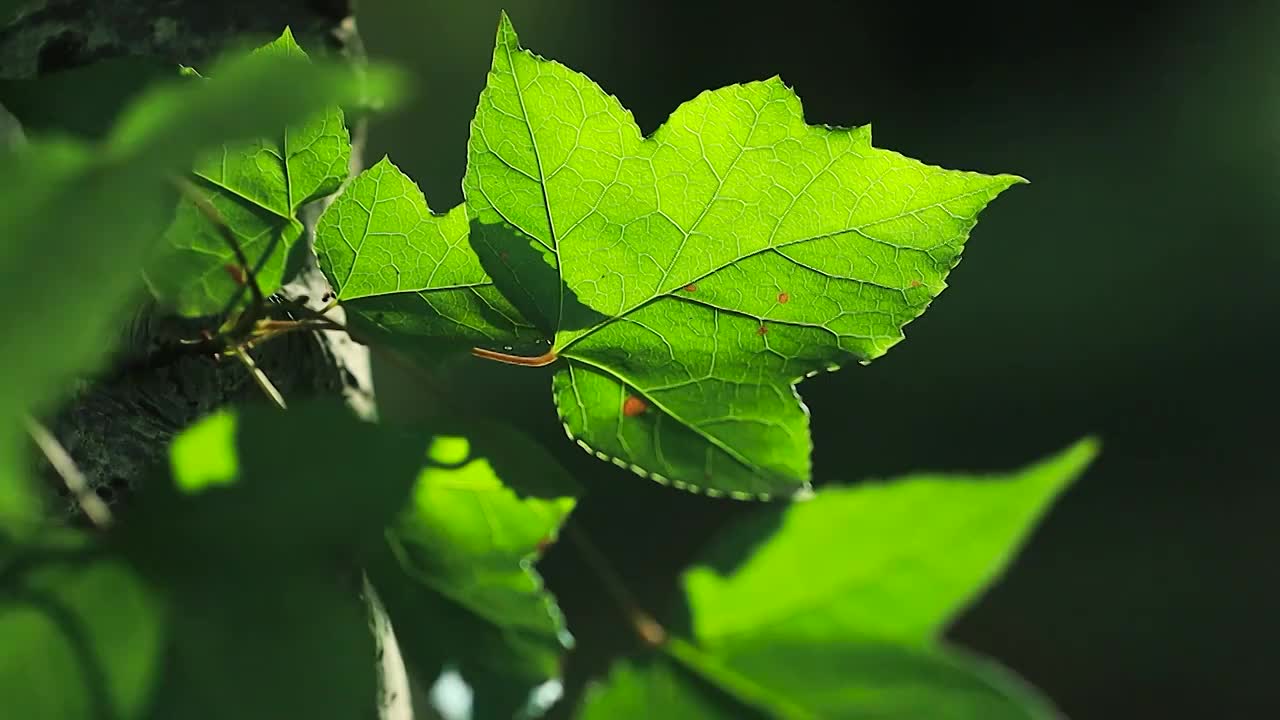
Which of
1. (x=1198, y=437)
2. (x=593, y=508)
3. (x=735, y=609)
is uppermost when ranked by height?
(x=735, y=609)

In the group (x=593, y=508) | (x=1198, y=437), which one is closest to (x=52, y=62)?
(x=593, y=508)

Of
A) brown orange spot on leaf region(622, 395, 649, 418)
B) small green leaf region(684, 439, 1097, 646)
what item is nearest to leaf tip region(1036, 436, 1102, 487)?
small green leaf region(684, 439, 1097, 646)

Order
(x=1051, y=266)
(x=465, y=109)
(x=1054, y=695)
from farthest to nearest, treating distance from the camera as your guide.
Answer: (x=465, y=109) < (x=1051, y=266) < (x=1054, y=695)

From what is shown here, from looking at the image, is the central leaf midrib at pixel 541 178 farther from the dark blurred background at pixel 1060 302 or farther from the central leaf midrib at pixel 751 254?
the dark blurred background at pixel 1060 302

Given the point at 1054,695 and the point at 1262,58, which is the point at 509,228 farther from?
the point at 1262,58

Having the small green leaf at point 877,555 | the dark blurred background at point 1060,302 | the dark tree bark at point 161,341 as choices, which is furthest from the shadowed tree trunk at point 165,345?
the dark blurred background at point 1060,302

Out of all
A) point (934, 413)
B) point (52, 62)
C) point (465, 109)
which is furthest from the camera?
point (465, 109)

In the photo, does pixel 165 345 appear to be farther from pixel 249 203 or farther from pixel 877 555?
pixel 877 555

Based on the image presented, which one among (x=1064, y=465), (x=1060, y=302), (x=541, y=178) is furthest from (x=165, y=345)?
(x=1060, y=302)
